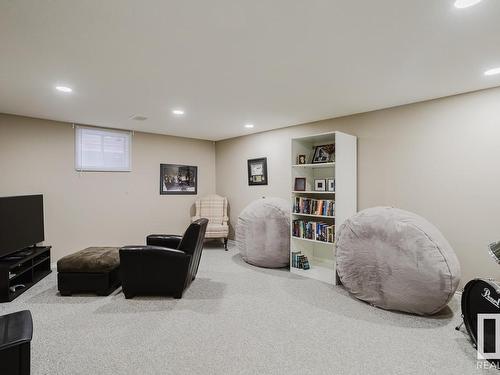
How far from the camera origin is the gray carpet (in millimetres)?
2066

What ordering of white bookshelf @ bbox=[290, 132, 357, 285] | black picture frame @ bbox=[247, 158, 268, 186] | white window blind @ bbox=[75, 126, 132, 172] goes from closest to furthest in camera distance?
white bookshelf @ bbox=[290, 132, 357, 285] → white window blind @ bbox=[75, 126, 132, 172] → black picture frame @ bbox=[247, 158, 268, 186]

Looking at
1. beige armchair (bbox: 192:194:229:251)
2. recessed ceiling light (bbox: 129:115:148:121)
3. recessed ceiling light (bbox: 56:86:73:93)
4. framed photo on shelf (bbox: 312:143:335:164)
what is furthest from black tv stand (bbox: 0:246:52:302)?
framed photo on shelf (bbox: 312:143:335:164)

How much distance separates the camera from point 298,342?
7.77 feet

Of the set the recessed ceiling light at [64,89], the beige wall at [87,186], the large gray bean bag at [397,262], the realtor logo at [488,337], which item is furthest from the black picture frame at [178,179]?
the realtor logo at [488,337]

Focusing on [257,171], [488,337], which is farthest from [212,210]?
[488,337]

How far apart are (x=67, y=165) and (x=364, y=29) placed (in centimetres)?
480

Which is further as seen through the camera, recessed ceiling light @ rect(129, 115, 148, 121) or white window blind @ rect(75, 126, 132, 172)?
white window blind @ rect(75, 126, 132, 172)

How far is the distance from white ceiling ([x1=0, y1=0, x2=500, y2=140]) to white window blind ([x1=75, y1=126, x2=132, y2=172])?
1021mm

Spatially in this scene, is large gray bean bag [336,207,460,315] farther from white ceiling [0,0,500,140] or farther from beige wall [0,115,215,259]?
beige wall [0,115,215,259]

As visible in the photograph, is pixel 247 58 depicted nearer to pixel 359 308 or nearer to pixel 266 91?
pixel 266 91

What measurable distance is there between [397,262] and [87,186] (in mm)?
4867

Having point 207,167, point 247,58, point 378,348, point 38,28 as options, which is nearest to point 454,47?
point 247,58

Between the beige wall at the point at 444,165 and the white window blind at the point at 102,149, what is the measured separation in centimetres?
381

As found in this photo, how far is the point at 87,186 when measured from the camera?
493 cm
